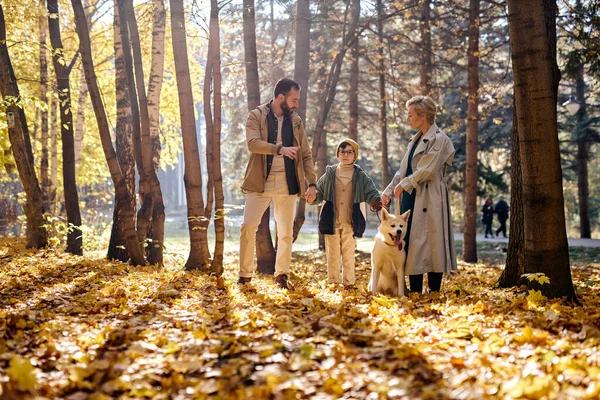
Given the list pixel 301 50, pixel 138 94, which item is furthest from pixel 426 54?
pixel 138 94

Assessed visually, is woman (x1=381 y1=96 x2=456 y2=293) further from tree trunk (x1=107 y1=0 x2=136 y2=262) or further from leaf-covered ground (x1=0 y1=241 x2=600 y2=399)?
tree trunk (x1=107 y1=0 x2=136 y2=262)

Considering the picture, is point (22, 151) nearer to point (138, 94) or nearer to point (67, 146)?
point (67, 146)

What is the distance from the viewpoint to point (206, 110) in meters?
8.20

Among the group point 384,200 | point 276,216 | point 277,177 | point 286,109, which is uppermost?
point 286,109

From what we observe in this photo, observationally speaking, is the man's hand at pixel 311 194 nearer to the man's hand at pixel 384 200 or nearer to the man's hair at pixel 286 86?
the man's hand at pixel 384 200

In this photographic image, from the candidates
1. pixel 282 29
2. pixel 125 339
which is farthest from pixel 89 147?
pixel 125 339

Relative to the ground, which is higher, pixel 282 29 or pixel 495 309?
pixel 282 29

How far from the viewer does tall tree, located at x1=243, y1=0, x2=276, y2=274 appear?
9.43 meters

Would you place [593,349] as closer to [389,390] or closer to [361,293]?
[389,390]

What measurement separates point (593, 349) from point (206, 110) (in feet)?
20.7

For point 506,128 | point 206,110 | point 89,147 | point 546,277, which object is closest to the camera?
point 546,277

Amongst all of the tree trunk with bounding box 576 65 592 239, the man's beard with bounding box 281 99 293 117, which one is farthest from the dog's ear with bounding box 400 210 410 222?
the tree trunk with bounding box 576 65 592 239

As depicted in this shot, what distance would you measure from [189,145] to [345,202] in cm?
280

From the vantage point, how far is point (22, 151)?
1032cm
